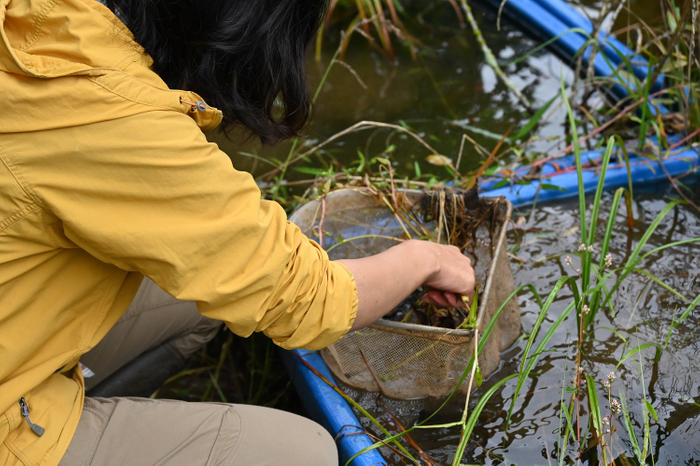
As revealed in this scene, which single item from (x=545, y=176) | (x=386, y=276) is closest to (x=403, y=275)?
(x=386, y=276)

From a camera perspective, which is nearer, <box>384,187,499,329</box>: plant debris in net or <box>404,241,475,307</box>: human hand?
<box>404,241,475,307</box>: human hand

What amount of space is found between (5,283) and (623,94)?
276 cm

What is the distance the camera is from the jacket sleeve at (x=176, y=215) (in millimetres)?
997

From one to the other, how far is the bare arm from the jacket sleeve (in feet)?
0.58

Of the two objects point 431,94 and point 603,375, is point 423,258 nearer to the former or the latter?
point 603,375

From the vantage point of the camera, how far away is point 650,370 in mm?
1729

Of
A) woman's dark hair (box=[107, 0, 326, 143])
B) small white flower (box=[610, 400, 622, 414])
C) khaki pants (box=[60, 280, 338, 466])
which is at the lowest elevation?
khaki pants (box=[60, 280, 338, 466])

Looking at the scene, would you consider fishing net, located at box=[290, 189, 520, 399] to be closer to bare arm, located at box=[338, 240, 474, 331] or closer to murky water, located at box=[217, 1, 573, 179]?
bare arm, located at box=[338, 240, 474, 331]

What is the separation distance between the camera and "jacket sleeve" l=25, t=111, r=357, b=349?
39.2 inches

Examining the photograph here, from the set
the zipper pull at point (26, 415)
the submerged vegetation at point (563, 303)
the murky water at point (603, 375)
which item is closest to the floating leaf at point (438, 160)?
the submerged vegetation at point (563, 303)

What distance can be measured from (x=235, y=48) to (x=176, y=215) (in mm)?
335

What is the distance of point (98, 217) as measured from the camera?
3.35 feet

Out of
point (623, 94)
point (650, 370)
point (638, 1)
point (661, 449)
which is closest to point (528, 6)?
point (638, 1)

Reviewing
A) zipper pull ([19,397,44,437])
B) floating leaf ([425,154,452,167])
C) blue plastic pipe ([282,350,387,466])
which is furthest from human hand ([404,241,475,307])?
floating leaf ([425,154,452,167])
